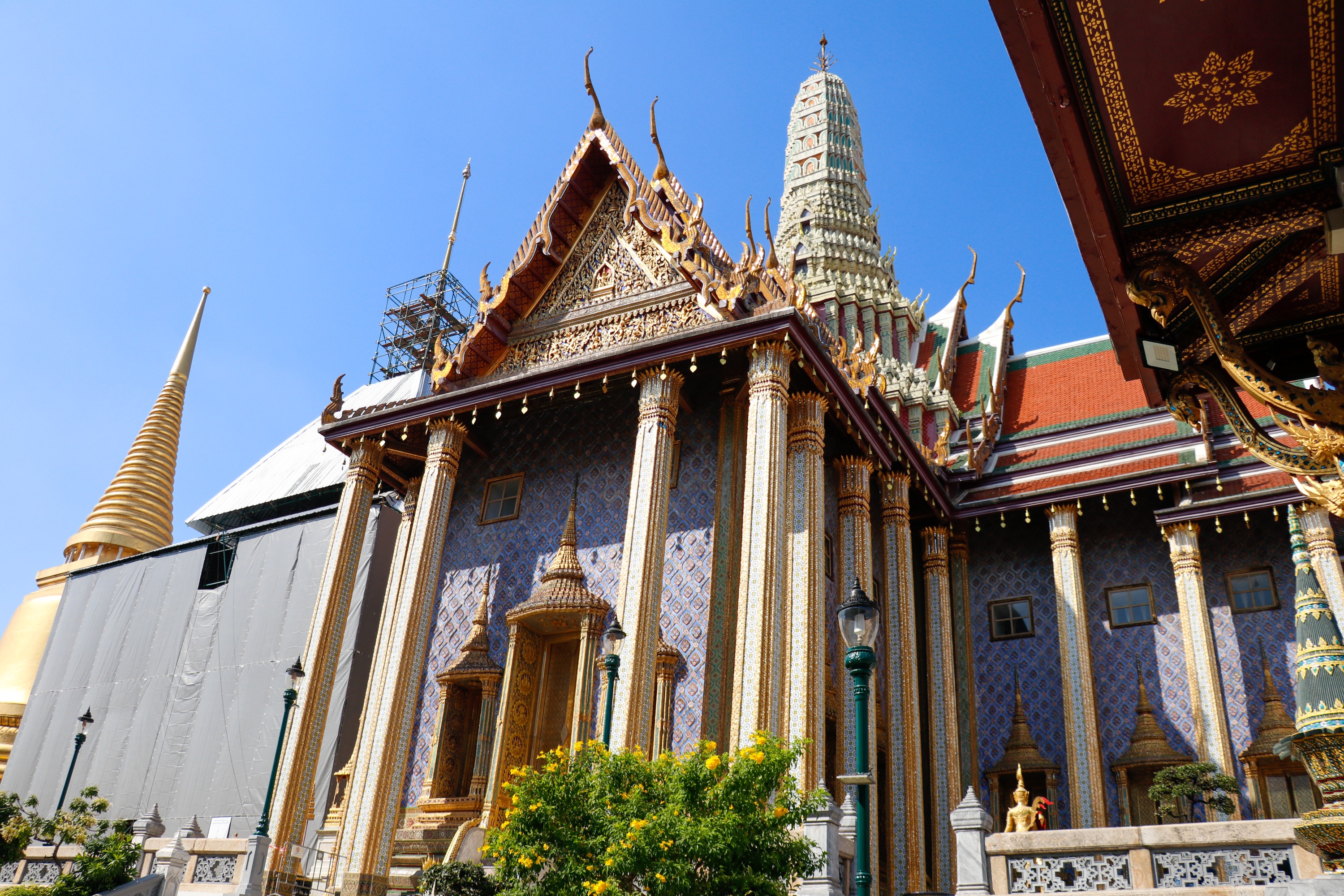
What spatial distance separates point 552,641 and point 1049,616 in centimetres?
725

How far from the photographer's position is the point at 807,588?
36.7 ft

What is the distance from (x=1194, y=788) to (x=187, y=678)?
1672 centimetres

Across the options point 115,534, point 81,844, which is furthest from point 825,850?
point 115,534

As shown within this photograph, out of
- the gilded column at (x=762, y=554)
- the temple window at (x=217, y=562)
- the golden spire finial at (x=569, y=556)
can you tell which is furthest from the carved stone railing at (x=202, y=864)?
the temple window at (x=217, y=562)

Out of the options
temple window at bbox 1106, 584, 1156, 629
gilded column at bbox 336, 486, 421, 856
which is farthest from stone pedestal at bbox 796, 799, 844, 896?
temple window at bbox 1106, 584, 1156, 629

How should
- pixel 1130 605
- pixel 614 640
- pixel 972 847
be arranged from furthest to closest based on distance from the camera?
pixel 1130 605
pixel 614 640
pixel 972 847

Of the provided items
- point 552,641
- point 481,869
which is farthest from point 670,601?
point 481,869

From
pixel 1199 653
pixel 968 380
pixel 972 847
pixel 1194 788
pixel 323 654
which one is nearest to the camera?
pixel 972 847

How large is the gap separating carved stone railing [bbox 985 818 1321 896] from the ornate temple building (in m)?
2.96

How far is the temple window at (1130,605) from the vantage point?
15.0 m

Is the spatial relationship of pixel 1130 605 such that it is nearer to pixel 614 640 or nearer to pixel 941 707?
pixel 941 707

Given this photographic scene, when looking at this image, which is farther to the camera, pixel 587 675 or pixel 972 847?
pixel 587 675

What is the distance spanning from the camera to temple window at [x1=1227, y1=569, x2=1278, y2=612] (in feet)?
46.7

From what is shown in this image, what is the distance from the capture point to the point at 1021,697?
50.2 feet
